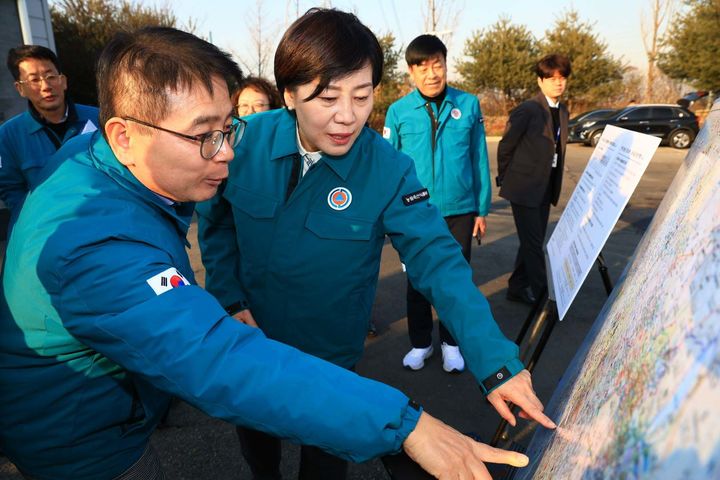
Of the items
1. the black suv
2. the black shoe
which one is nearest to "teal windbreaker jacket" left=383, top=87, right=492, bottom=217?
the black shoe

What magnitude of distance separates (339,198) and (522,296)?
3.18 metres

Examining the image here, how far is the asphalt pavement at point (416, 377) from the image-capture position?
2516 millimetres

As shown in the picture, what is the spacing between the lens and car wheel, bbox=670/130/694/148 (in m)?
16.3

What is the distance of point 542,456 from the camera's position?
1.06 meters

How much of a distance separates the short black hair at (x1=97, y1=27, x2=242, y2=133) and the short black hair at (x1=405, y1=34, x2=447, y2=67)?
89.3 inches

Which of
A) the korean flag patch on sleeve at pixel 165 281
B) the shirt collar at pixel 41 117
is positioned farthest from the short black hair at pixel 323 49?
the shirt collar at pixel 41 117

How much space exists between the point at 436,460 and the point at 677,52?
97.8 feet

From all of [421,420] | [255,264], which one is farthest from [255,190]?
[421,420]

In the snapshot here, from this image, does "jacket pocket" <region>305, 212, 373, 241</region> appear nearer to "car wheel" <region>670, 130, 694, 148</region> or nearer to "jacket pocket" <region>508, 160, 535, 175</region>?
"jacket pocket" <region>508, 160, 535, 175</region>

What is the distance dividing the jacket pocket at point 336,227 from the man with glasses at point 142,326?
17.0 inches

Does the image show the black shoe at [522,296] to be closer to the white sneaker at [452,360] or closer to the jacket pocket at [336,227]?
the white sneaker at [452,360]

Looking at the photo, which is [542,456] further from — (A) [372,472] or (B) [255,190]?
(A) [372,472]

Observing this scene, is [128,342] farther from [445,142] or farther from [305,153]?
[445,142]

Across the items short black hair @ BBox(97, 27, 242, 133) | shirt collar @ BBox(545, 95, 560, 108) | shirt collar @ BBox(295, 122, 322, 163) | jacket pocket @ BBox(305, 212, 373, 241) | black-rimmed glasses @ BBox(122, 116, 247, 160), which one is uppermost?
short black hair @ BBox(97, 27, 242, 133)
